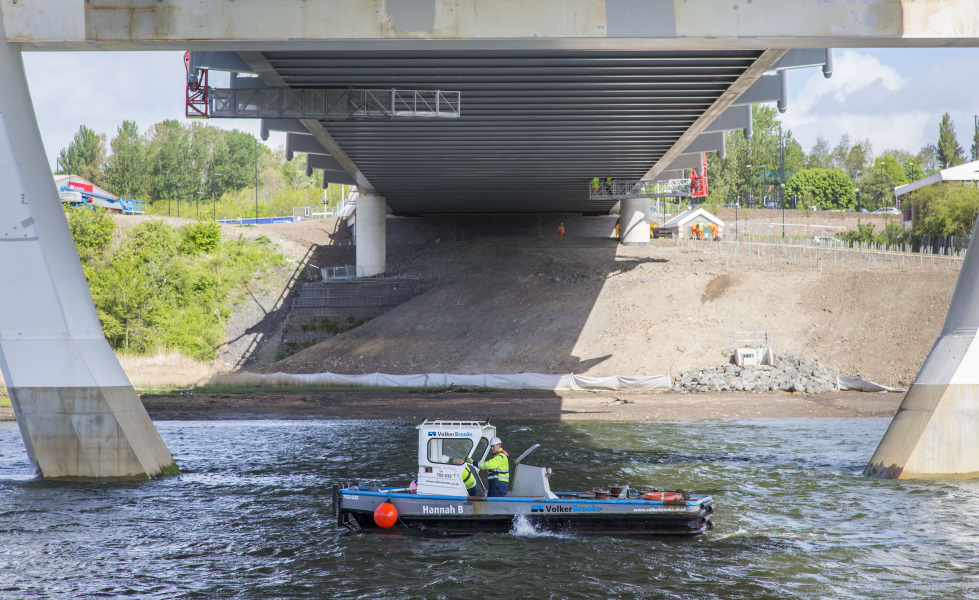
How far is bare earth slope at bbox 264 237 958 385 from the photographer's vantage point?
126 ft

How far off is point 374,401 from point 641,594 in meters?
24.0

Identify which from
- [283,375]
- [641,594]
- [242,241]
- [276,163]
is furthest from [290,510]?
[276,163]

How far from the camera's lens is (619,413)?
104 feet

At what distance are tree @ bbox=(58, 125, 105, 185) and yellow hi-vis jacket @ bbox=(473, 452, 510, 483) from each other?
117735 millimetres

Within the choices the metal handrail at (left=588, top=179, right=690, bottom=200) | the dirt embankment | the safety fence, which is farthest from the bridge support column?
the safety fence

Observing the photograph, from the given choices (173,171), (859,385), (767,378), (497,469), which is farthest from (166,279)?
(173,171)

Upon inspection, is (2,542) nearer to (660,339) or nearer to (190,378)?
(190,378)

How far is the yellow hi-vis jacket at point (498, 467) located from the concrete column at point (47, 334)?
9.20 m

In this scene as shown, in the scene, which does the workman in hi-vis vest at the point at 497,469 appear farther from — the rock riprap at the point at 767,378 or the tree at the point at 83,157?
the tree at the point at 83,157

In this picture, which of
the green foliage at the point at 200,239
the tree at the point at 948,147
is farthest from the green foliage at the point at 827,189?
the green foliage at the point at 200,239

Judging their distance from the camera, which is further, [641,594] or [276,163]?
[276,163]

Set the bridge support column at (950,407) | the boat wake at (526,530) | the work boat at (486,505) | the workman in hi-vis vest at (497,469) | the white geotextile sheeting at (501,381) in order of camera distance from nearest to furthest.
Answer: the work boat at (486,505)
the boat wake at (526,530)
the workman in hi-vis vest at (497,469)
the bridge support column at (950,407)
the white geotextile sheeting at (501,381)

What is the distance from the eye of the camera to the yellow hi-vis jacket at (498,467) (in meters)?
14.7

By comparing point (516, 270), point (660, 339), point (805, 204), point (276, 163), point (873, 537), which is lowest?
point (873, 537)
